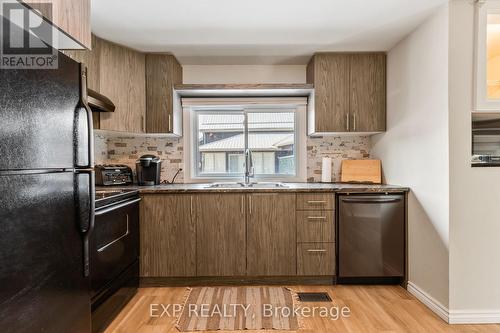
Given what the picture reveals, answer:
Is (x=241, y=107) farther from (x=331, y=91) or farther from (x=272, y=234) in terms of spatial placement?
(x=272, y=234)

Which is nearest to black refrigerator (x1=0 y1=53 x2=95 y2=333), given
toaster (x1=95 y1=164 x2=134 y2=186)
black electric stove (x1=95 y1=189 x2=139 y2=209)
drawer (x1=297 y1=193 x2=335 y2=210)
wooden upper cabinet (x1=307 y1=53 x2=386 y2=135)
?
black electric stove (x1=95 y1=189 x2=139 y2=209)

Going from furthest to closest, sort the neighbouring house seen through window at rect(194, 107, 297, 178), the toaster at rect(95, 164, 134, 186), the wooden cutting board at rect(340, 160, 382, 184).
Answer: the neighbouring house seen through window at rect(194, 107, 297, 178) → the wooden cutting board at rect(340, 160, 382, 184) → the toaster at rect(95, 164, 134, 186)

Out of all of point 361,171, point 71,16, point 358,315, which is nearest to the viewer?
point 71,16

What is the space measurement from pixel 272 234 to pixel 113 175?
166 cm

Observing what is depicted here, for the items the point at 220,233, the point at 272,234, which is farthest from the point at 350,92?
the point at 220,233

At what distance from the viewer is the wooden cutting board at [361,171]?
3.10 m

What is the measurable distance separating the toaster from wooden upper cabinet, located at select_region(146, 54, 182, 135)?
1.62 feet

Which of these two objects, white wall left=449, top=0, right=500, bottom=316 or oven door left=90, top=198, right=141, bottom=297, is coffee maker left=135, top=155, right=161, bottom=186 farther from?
white wall left=449, top=0, right=500, bottom=316

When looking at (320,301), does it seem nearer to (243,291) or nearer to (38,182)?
(243,291)

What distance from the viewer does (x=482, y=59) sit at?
6.65ft

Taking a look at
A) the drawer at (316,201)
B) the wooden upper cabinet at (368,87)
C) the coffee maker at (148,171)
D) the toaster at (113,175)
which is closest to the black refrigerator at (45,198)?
the toaster at (113,175)

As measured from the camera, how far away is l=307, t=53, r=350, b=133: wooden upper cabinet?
116 inches

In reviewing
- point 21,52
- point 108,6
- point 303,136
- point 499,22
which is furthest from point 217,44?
point 499,22

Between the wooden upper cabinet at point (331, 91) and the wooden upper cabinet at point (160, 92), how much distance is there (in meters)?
1.47
